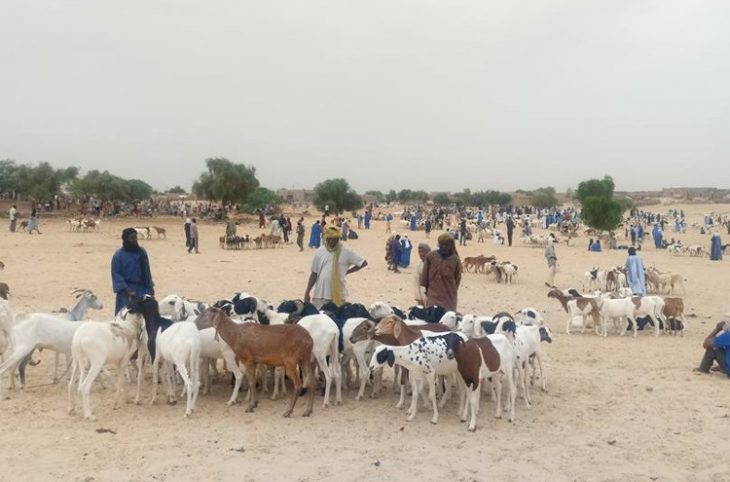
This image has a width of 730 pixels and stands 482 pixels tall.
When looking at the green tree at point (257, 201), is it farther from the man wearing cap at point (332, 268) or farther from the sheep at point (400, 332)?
the sheep at point (400, 332)

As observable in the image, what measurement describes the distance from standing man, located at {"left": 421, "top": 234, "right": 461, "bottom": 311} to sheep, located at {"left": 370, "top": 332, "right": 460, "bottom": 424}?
188cm

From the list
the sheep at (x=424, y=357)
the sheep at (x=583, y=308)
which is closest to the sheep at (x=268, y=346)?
the sheep at (x=424, y=357)

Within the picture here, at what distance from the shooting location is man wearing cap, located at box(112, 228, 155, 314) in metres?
8.23


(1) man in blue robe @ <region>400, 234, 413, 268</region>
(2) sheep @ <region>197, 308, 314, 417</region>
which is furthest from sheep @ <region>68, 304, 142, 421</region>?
(1) man in blue robe @ <region>400, 234, 413, 268</region>

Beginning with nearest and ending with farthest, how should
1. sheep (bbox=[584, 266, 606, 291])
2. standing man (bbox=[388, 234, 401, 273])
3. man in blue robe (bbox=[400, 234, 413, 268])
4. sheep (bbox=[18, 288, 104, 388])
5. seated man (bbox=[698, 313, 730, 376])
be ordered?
sheep (bbox=[18, 288, 104, 388])
seated man (bbox=[698, 313, 730, 376])
sheep (bbox=[584, 266, 606, 291])
standing man (bbox=[388, 234, 401, 273])
man in blue robe (bbox=[400, 234, 413, 268])

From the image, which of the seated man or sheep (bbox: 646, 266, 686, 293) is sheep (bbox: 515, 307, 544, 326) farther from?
sheep (bbox: 646, 266, 686, 293)

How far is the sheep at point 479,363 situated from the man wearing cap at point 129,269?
436 cm

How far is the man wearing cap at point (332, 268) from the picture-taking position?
336 inches

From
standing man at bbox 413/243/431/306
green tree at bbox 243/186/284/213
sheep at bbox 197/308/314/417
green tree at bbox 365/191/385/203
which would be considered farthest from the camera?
green tree at bbox 365/191/385/203

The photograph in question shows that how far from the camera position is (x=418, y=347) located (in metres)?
6.93

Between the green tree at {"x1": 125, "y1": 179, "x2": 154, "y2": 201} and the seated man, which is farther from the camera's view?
the green tree at {"x1": 125, "y1": 179, "x2": 154, "y2": 201}

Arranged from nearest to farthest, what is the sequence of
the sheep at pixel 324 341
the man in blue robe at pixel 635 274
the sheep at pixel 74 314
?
the sheep at pixel 324 341, the sheep at pixel 74 314, the man in blue robe at pixel 635 274

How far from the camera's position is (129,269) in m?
8.30

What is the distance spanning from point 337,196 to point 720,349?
205 feet
